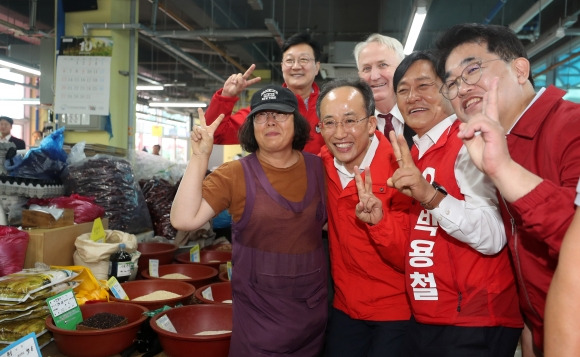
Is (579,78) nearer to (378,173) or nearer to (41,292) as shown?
(378,173)

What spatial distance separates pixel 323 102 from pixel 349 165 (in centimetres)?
28

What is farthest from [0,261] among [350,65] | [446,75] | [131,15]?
[350,65]

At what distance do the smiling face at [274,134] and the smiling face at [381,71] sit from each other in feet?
2.72

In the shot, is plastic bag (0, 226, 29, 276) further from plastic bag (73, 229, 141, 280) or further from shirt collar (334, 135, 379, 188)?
shirt collar (334, 135, 379, 188)

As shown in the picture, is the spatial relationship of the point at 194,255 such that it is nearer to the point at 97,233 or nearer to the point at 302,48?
the point at 97,233

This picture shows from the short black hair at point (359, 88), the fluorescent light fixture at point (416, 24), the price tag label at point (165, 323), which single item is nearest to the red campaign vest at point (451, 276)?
the short black hair at point (359, 88)

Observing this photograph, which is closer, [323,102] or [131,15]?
[323,102]

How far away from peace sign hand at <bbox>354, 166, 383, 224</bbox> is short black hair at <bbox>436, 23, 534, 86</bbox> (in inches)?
19.4

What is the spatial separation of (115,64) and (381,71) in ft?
12.2

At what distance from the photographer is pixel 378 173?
1.74 meters

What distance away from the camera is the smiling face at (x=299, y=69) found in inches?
97.5

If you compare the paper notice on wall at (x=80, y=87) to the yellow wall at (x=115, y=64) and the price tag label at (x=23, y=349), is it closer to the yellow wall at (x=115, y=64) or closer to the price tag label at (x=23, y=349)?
the yellow wall at (x=115, y=64)

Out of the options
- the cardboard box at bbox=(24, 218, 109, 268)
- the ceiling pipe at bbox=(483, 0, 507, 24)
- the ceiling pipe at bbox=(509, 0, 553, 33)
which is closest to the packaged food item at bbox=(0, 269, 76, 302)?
the cardboard box at bbox=(24, 218, 109, 268)

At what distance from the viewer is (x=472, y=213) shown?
134 centimetres
